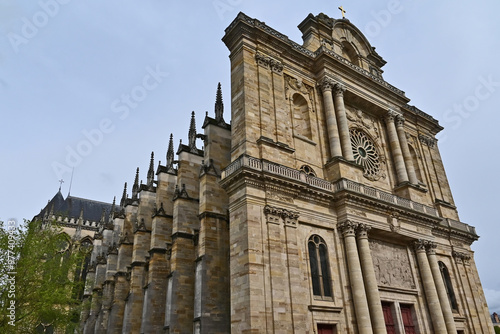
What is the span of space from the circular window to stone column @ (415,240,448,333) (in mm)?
4768

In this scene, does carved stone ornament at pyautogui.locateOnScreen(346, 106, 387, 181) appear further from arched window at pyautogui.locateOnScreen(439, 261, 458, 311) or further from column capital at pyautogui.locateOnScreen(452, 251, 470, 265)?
column capital at pyautogui.locateOnScreen(452, 251, 470, 265)

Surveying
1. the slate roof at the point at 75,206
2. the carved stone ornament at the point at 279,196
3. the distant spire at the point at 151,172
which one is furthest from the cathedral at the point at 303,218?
the slate roof at the point at 75,206

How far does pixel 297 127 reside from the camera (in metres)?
21.1

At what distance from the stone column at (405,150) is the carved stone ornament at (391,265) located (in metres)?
5.19

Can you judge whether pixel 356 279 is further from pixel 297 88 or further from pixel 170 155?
pixel 170 155

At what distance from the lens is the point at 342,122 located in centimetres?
2188

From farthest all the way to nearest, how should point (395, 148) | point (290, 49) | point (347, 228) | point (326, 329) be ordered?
point (395, 148) < point (290, 49) < point (347, 228) < point (326, 329)

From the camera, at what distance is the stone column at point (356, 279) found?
16.4m

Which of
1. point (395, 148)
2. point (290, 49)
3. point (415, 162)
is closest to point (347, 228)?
point (395, 148)

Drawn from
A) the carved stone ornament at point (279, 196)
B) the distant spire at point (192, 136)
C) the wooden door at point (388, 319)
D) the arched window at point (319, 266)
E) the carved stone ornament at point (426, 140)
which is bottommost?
the wooden door at point (388, 319)

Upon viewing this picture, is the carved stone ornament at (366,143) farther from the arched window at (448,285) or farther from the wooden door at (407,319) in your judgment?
the wooden door at (407,319)

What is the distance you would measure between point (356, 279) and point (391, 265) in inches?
158

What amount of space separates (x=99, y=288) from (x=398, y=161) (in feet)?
84.4

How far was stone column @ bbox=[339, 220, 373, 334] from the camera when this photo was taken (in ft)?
53.7
